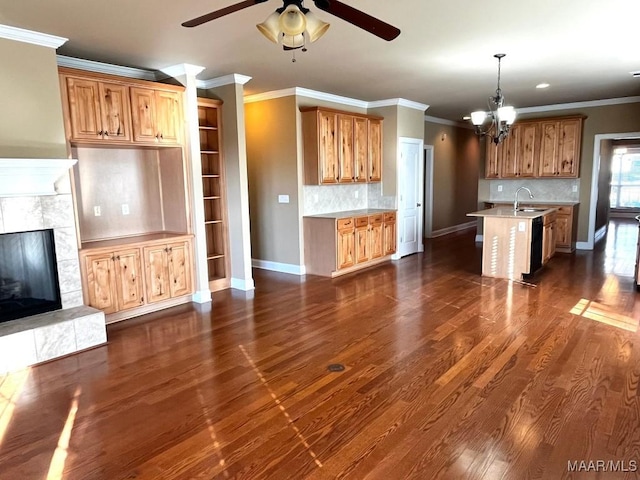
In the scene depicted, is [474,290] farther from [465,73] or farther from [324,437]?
[324,437]

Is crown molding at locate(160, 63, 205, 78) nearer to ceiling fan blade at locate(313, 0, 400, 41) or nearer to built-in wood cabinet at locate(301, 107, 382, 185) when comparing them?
built-in wood cabinet at locate(301, 107, 382, 185)

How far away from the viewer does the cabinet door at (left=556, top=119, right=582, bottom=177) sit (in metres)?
7.90

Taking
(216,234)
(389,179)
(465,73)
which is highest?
(465,73)

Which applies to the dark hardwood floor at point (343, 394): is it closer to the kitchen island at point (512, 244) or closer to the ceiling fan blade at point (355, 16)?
the kitchen island at point (512, 244)

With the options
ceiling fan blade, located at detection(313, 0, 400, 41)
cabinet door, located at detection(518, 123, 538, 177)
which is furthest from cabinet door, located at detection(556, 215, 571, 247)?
ceiling fan blade, located at detection(313, 0, 400, 41)

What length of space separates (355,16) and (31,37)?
3.01 metres

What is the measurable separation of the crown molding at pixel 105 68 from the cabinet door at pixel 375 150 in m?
3.47

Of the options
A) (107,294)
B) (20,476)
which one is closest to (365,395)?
(20,476)

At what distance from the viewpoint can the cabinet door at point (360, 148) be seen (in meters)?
6.98

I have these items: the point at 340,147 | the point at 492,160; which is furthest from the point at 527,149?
the point at 340,147

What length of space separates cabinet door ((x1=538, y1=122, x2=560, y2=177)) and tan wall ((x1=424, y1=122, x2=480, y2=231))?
2.33 metres

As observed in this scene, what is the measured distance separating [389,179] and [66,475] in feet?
20.7

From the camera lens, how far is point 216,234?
233 inches

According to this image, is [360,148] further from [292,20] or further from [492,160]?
[292,20]
